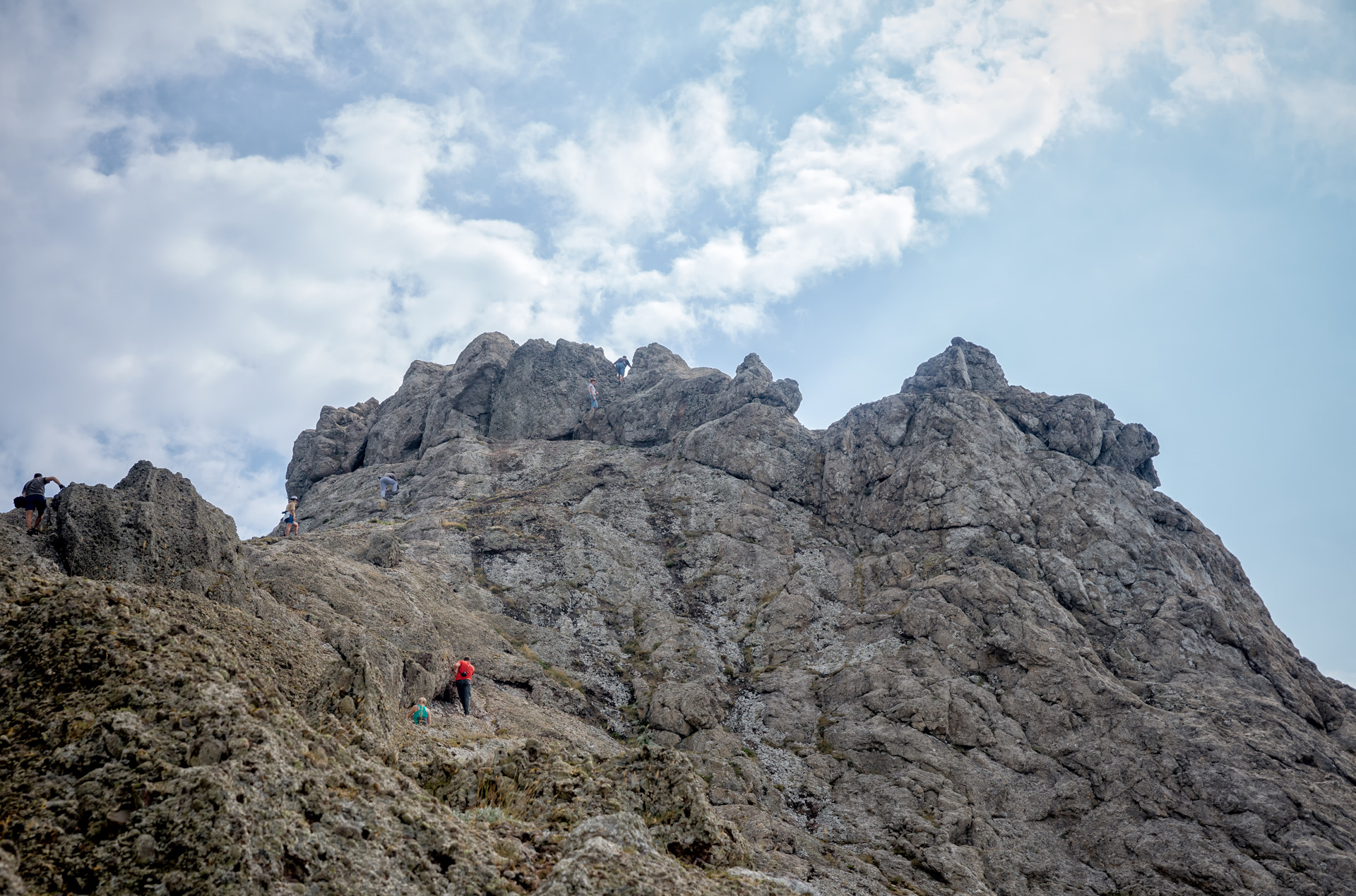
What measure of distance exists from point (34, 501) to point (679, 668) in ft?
92.9

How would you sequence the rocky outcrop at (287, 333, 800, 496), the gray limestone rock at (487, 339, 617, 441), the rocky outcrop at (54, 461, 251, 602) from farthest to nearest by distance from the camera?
the gray limestone rock at (487, 339, 617, 441), the rocky outcrop at (287, 333, 800, 496), the rocky outcrop at (54, 461, 251, 602)

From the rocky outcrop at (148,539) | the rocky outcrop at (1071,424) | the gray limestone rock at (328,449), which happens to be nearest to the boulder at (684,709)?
the rocky outcrop at (148,539)

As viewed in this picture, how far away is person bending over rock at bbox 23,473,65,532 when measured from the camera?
24562mm

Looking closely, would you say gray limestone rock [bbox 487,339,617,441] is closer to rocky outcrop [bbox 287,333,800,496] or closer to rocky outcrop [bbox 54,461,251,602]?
rocky outcrop [bbox 287,333,800,496]

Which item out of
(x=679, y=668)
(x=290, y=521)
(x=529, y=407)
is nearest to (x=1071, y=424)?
(x=679, y=668)

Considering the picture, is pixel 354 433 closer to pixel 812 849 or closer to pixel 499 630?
pixel 499 630

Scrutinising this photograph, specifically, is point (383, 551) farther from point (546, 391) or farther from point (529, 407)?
point (546, 391)

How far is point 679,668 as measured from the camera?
4041 centimetres

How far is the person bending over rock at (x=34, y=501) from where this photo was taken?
80.6 feet

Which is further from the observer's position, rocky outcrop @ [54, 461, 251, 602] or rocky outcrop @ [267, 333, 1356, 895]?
rocky outcrop @ [267, 333, 1356, 895]

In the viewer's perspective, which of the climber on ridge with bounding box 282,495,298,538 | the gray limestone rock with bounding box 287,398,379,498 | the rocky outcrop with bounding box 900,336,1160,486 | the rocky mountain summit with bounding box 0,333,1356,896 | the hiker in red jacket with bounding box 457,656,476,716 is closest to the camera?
the rocky mountain summit with bounding box 0,333,1356,896

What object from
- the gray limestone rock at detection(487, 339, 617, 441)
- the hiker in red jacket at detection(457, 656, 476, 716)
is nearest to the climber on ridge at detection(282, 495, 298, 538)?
the hiker in red jacket at detection(457, 656, 476, 716)

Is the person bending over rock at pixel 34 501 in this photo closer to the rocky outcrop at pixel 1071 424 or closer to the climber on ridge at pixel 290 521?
the climber on ridge at pixel 290 521

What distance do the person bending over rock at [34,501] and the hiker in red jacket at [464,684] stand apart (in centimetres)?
1452
